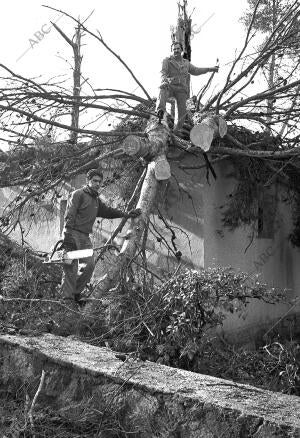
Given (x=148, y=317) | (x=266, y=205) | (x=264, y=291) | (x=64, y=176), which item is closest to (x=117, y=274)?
(x=148, y=317)

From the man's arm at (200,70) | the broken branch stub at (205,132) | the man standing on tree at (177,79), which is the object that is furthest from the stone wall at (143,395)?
the man's arm at (200,70)

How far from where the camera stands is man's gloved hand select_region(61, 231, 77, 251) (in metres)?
6.13

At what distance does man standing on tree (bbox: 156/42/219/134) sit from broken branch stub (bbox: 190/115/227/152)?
2.78 ft

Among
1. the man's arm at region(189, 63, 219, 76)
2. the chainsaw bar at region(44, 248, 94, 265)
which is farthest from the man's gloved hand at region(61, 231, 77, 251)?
the man's arm at region(189, 63, 219, 76)

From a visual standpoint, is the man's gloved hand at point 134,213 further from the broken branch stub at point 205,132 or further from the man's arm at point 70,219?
the broken branch stub at point 205,132

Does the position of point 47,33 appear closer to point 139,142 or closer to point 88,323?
point 139,142

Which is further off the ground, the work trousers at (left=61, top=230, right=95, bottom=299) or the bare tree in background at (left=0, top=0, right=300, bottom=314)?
the bare tree in background at (left=0, top=0, right=300, bottom=314)

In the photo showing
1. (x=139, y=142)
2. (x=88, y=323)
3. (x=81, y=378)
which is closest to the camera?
(x=81, y=378)

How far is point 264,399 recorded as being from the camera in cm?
267

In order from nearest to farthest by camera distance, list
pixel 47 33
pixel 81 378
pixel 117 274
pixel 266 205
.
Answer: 1. pixel 81 378
2. pixel 117 274
3. pixel 47 33
4. pixel 266 205

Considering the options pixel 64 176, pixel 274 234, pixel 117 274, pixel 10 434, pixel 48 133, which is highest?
pixel 48 133

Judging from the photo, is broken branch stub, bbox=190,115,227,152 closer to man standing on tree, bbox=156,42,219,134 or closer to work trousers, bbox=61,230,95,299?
man standing on tree, bbox=156,42,219,134

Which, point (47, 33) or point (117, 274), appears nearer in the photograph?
point (117, 274)

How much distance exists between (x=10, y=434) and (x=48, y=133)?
5.36 metres
